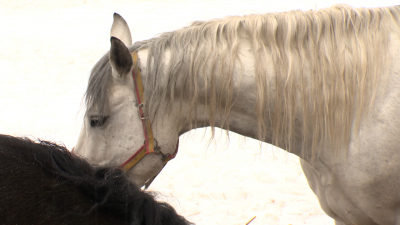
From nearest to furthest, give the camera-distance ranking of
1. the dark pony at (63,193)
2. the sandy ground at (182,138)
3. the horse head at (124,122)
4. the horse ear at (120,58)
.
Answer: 1. the dark pony at (63,193)
2. the horse ear at (120,58)
3. the horse head at (124,122)
4. the sandy ground at (182,138)

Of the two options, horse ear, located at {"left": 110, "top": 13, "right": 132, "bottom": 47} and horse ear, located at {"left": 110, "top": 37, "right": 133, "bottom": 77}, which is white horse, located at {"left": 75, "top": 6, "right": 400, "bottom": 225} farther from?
horse ear, located at {"left": 110, "top": 13, "right": 132, "bottom": 47}

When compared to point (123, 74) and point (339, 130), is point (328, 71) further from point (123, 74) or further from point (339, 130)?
point (123, 74)

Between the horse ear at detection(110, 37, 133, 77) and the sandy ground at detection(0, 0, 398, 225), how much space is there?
1.16ft

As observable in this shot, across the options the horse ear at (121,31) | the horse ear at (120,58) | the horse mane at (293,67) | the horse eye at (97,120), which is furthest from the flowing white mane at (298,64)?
the horse ear at (121,31)

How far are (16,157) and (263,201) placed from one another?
303 centimetres

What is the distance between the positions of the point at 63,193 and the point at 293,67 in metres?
1.10

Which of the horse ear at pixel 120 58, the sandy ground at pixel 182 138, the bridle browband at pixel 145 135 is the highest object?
the horse ear at pixel 120 58

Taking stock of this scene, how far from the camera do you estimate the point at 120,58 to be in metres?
1.71

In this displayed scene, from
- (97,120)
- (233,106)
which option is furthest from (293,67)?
(97,120)

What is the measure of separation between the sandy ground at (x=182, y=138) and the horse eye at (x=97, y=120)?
151mm

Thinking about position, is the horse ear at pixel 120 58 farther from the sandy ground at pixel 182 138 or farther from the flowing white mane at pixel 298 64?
the sandy ground at pixel 182 138

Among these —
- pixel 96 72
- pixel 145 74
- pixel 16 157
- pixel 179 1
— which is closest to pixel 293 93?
pixel 145 74

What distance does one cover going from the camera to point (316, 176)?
1942mm

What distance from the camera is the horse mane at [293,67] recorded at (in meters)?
1.70
